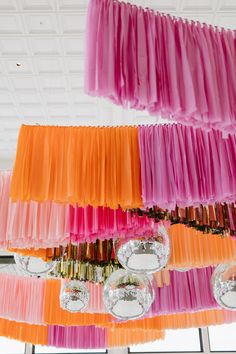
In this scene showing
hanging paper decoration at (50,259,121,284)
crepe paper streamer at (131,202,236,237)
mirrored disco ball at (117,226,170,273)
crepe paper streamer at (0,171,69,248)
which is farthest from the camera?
hanging paper decoration at (50,259,121,284)

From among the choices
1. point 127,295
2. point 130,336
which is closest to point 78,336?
point 130,336

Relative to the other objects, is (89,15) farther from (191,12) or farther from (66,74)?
(66,74)

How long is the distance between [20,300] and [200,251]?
2.73 m

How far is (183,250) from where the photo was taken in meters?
4.20

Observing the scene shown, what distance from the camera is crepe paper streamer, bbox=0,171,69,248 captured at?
3359mm

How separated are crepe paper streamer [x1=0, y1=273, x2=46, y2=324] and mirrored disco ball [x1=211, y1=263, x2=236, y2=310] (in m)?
2.92

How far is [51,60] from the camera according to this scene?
520cm

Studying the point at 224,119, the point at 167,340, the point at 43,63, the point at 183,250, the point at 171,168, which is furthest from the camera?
the point at 167,340

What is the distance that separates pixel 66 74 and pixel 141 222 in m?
2.62

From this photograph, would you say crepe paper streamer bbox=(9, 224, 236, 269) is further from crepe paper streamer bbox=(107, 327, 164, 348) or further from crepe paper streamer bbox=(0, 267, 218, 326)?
crepe paper streamer bbox=(107, 327, 164, 348)

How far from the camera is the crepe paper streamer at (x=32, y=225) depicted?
3.36 metres

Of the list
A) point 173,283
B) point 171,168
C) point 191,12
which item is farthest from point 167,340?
point 171,168

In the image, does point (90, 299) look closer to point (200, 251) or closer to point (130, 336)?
point (130, 336)

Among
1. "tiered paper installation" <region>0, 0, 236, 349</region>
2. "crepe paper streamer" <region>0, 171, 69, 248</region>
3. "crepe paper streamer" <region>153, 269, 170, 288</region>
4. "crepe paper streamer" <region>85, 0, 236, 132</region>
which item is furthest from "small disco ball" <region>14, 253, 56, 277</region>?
"crepe paper streamer" <region>85, 0, 236, 132</region>
